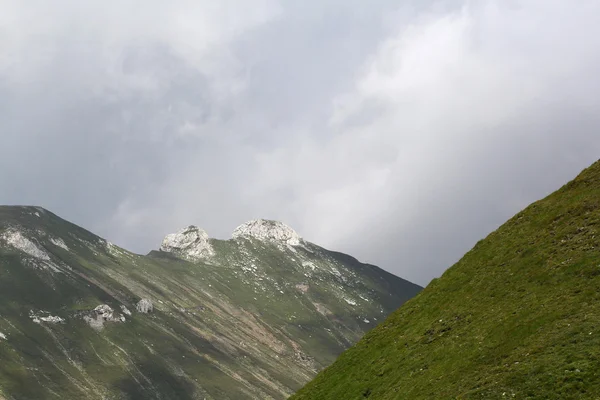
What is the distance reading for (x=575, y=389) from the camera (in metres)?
33.8

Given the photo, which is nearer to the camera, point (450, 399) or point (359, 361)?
point (450, 399)

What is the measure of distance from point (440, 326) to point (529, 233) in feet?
48.8

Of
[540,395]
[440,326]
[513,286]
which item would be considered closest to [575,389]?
[540,395]

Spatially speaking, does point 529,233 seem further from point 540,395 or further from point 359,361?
point 540,395

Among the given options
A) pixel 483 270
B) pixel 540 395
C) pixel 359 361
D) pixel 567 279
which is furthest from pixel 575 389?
pixel 359 361

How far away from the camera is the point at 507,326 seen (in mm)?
46250

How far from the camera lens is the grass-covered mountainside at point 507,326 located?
37688 millimetres

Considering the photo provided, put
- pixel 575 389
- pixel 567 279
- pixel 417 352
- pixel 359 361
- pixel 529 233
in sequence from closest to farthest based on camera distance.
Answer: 1. pixel 575 389
2. pixel 567 279
3. pixel 417 352
4. pixel 529 233
5. pixel 359 361

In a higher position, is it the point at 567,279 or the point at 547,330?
the point at 567,279

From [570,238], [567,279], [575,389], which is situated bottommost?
[575,389]

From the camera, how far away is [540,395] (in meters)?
34.9

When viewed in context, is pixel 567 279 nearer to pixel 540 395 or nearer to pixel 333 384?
pixel 540 395

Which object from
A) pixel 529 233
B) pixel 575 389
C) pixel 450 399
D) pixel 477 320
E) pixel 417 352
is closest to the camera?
pixel 575 389

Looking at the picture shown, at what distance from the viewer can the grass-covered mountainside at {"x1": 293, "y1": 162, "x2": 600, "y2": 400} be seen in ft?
124
